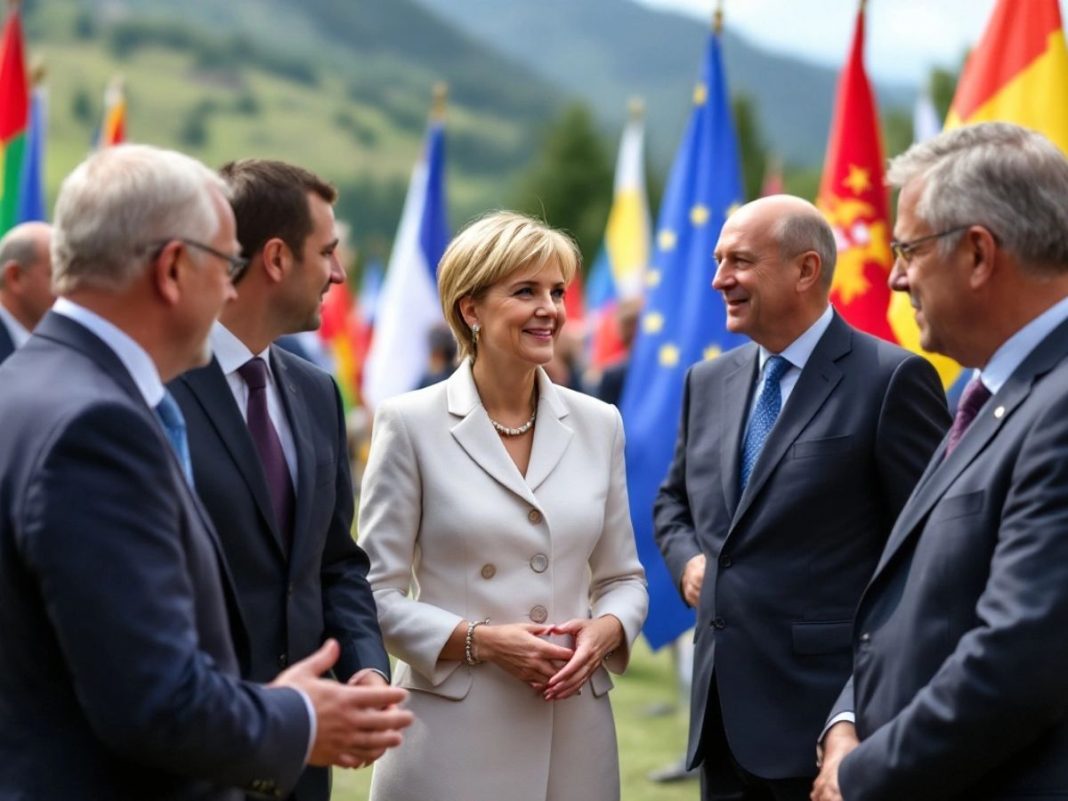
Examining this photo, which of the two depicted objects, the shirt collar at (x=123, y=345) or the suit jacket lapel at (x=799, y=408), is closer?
the shirt collar at (x=123, y=345)

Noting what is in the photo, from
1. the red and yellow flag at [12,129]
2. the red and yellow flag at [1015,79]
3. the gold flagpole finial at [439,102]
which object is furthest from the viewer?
the gold flagpole finial at [439,102]

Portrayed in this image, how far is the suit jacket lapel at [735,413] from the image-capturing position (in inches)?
165

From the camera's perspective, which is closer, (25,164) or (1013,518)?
(1013,518)

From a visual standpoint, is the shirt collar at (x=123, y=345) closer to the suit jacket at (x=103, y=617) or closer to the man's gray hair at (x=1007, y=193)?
the suit jacket at (x=103, y=617)

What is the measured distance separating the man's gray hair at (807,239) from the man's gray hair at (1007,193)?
1.42 m

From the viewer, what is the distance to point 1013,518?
2.52 m

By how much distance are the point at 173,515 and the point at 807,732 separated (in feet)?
7.58

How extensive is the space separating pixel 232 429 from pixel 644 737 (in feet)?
17.1

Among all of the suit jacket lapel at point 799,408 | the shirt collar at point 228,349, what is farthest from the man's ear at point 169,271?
the suit jacket lapel at point 799,408

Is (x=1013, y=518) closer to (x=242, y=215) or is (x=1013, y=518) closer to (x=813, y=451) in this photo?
(x=813, y=451)

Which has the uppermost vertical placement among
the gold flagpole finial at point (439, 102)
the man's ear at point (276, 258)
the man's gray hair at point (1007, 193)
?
the gold flagpole finial at point (439, 102)

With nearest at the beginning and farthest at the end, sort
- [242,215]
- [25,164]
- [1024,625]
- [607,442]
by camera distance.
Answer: [1024,625], [242,215], [607,442], [25,164]

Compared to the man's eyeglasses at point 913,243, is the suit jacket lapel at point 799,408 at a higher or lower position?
lower

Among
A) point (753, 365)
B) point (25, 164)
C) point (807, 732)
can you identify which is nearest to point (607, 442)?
point (753, 365)
